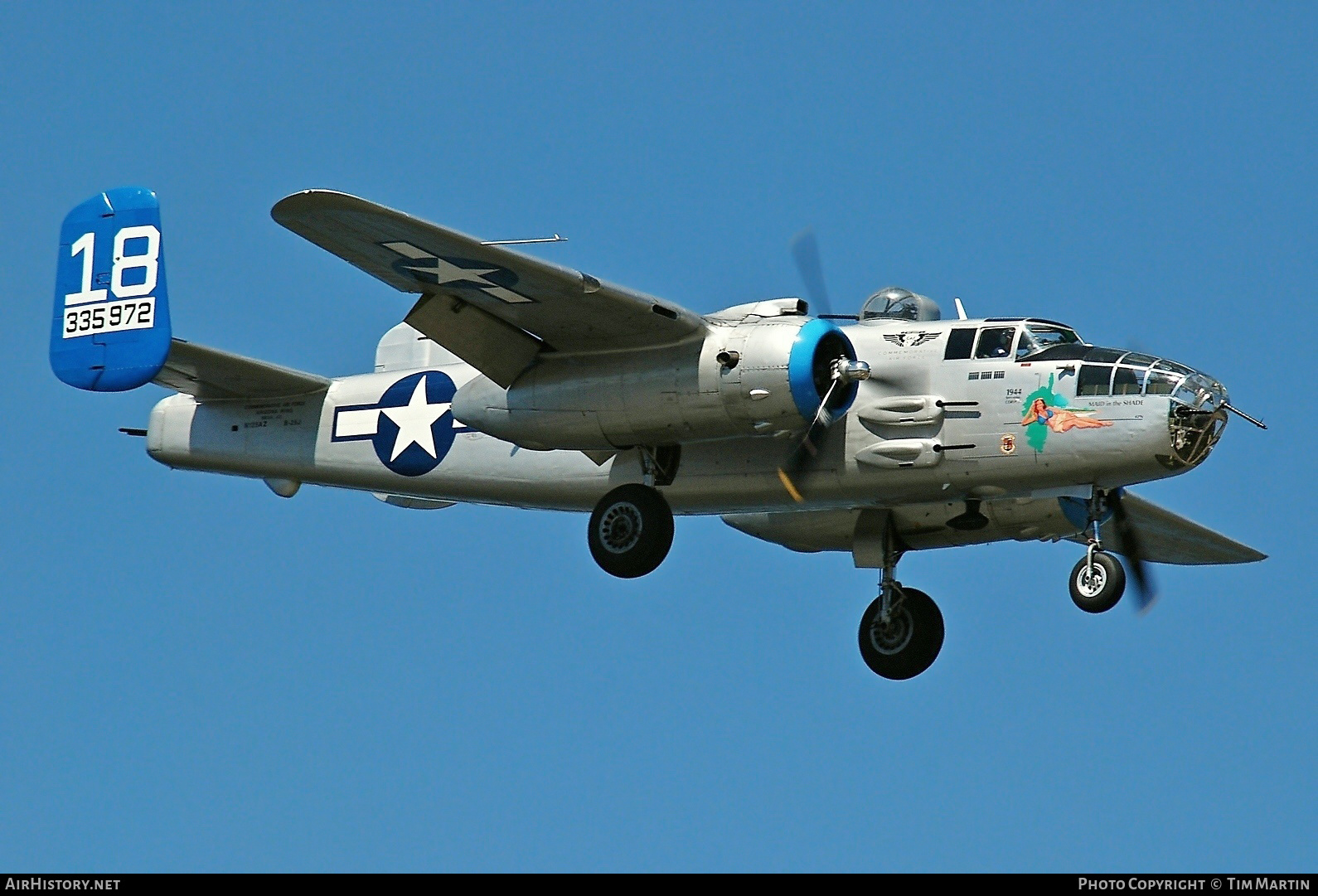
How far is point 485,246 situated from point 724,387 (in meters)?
2.59

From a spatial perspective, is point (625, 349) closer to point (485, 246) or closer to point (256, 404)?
point (485, 246)

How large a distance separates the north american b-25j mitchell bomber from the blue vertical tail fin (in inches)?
1.0

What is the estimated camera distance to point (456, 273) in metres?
19.2

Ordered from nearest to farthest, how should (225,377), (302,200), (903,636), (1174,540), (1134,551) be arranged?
(302,200) → (1134,551) → (903,636) → (225,377) → (1174,540)

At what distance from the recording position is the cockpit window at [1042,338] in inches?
772

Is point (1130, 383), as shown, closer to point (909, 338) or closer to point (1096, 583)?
point (1096, 583)

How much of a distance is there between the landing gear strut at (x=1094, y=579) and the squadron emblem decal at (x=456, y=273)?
591cm

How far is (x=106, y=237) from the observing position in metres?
20.8

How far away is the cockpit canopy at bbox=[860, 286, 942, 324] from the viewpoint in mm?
20531

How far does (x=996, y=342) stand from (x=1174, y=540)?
5464mm

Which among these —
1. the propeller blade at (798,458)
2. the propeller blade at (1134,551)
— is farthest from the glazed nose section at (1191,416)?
the propeller blade at (798,458)

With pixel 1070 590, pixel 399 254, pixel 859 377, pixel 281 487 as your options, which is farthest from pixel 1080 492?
pixel 281 487

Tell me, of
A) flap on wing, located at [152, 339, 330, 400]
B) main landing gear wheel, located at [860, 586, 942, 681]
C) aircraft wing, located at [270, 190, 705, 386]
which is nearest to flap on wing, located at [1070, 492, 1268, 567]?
main landing gear wheel, located at [860, 586, 942, 681]

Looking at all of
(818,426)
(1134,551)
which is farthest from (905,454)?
(1134,551)
